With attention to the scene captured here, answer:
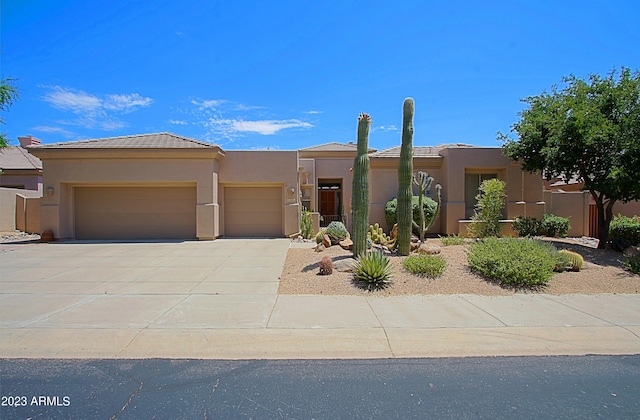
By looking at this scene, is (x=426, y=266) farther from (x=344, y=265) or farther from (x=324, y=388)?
(x=324, y=388)

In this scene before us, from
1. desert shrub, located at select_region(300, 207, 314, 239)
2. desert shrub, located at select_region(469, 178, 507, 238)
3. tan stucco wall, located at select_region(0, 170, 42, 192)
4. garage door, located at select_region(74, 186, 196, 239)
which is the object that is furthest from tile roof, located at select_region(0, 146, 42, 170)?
desert shrub, located at select_region(469, 178, 507, 238)

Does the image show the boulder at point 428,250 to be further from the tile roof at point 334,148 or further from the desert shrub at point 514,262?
the tile roof at point 334,148

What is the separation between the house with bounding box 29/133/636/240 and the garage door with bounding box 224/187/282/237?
1.8 inches

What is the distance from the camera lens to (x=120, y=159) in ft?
51.0

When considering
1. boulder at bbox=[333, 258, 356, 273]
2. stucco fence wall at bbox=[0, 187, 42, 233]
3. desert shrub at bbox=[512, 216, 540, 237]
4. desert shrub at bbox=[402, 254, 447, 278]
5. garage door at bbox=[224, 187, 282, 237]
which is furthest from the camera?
stucco fence wall at bbox=[0, 187, 42, 233]

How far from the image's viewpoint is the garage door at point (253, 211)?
55.7ft

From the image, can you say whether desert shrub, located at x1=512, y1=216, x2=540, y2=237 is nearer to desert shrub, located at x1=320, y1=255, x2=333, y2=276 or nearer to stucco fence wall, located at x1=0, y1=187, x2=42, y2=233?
desert shrub, located at x1=320, y1=255, x2=333, y2=276

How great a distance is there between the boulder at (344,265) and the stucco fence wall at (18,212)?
55.8ft

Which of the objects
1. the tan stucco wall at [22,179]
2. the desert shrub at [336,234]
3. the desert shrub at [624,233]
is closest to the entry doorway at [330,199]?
the desert shrub at [336,234]

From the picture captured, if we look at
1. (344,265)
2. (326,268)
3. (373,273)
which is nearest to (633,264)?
(373,273)

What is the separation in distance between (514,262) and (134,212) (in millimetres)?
14745

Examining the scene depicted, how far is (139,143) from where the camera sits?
16.1m

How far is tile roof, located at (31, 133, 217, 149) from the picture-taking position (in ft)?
50.5

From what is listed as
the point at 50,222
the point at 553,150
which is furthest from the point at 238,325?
the point at 50,222
